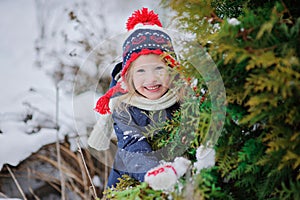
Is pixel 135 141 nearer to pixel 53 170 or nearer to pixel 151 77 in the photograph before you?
pixel 151 77

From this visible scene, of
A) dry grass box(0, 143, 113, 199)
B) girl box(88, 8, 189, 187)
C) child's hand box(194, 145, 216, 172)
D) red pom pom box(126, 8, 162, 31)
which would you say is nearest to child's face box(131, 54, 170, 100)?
girl box(88, 8, 189, 187)

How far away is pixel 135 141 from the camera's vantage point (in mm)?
1205

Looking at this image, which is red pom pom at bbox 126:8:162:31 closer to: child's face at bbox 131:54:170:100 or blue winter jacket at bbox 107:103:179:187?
child's face at bbox 131:54:170:100

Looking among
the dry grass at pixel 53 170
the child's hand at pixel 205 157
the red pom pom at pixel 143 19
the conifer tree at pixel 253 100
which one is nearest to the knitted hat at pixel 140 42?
the red pom pom at pixel 143 19

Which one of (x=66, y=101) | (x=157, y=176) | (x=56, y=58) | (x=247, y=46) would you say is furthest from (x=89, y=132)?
(x=56, y=58)

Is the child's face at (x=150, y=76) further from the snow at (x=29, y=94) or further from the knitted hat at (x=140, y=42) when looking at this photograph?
the snow at (x=29, y=94)

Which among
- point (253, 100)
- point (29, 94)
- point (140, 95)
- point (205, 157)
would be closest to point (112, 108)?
point (140, 95)

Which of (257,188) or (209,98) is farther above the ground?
(209,98)

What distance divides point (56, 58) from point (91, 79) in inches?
72.5

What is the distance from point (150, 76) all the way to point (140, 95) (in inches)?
3.4

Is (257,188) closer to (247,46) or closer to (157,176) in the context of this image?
(157,176)

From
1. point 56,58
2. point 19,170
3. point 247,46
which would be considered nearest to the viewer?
point 247,46

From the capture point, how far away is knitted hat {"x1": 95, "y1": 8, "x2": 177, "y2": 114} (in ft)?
3.89

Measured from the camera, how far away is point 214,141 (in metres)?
0.90
